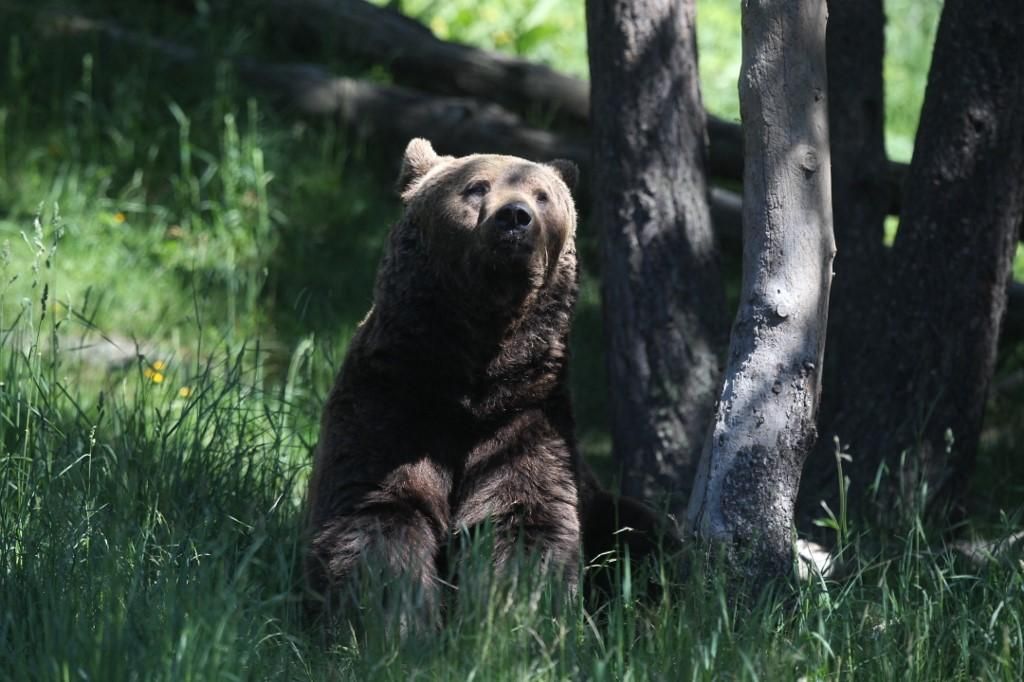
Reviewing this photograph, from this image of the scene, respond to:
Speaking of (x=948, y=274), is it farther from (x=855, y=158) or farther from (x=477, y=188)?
(x=477, y=188)

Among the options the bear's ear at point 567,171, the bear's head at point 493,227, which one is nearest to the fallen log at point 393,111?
the bear's ear at point 567,171

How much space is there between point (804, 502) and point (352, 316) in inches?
114

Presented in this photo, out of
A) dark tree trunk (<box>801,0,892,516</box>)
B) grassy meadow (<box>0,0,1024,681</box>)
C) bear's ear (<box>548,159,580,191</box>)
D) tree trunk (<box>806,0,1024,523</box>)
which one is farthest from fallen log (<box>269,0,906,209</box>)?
bear's ear (<box>548,159,580,191</box>)

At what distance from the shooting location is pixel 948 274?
5512mm

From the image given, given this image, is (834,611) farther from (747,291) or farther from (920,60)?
(920,60)

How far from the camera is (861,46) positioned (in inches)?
243

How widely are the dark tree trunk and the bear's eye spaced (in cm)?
226

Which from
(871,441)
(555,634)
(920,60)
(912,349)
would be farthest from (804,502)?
(920,60)

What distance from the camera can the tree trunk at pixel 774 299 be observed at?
4203mm

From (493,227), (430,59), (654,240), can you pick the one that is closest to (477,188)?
(493,227)

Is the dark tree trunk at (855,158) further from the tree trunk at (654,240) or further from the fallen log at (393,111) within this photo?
the fallen log at (393,111)

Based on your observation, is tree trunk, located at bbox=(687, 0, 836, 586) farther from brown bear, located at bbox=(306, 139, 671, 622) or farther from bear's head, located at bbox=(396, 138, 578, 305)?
bear's head, located at bbox=(396, 138, 578, 305)

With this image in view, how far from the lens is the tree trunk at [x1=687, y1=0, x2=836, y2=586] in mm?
4203

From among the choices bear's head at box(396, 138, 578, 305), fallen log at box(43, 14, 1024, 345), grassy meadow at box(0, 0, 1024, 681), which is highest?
bear's head at box(396, 138, 578, 305)
